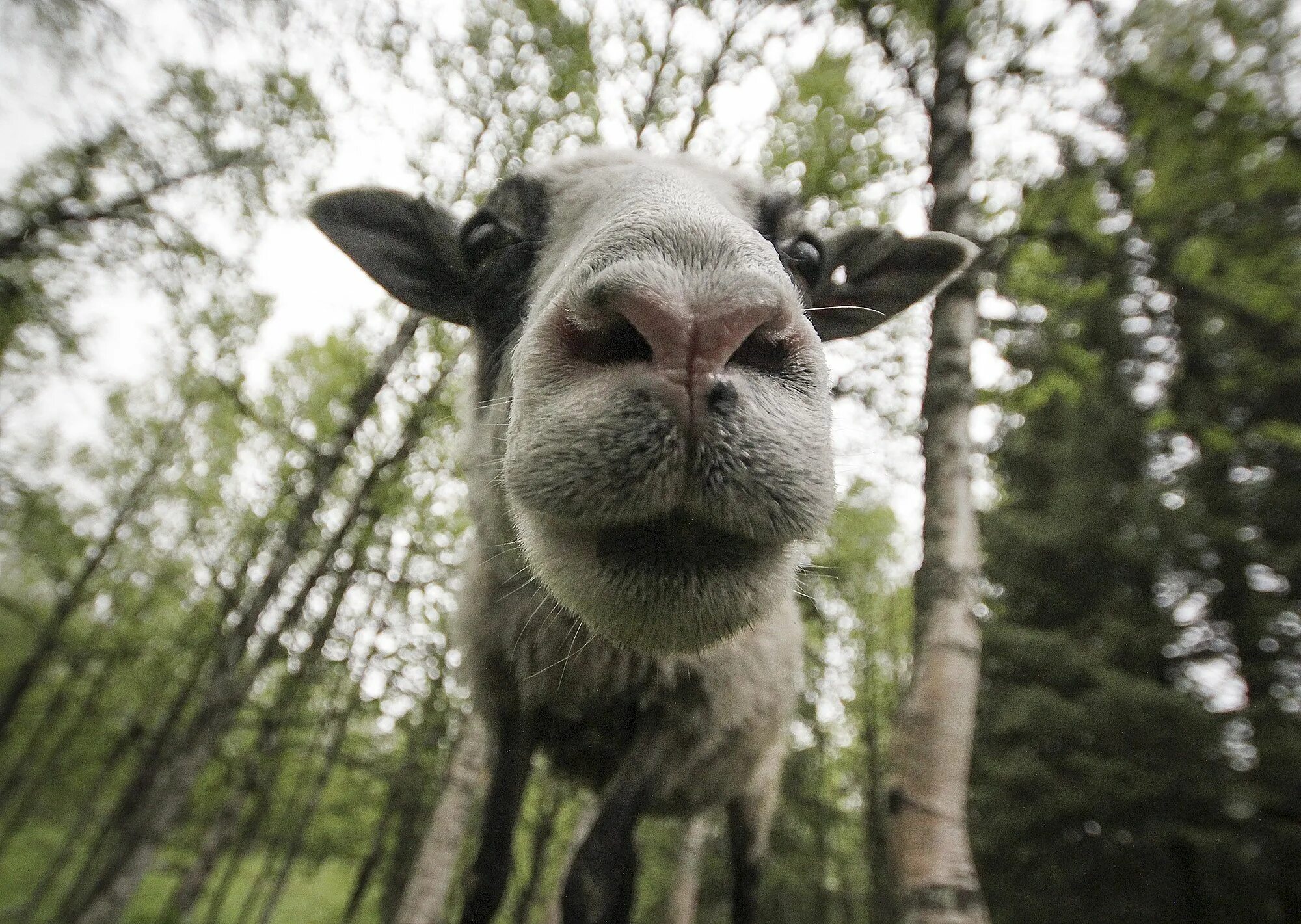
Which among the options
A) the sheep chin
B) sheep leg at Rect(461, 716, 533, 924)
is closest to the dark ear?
the sheep chin

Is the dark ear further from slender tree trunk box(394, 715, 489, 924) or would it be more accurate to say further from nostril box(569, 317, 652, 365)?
slender tree trunk box(394, 715, 489, 924)

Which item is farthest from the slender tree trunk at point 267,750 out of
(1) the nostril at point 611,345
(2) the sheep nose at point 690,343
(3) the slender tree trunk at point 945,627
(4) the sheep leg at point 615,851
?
(2) the sheep nose at point 690,343

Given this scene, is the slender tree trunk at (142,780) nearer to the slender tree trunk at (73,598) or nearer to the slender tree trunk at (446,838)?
the slender tree trunk at (73,598)

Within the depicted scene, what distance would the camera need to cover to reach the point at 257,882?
16.7m

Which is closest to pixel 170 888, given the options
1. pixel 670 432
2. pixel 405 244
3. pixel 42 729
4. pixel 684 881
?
pixel 42 729

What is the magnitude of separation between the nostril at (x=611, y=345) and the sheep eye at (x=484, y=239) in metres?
1.39

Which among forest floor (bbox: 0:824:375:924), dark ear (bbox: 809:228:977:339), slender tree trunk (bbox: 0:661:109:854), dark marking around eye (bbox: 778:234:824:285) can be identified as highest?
dark ear (bbox: 809:228:977:339)

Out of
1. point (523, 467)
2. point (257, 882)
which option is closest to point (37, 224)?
point (523, 467)

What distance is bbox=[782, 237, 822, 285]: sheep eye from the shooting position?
2.54m

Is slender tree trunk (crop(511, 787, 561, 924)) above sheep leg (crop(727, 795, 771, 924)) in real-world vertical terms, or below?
below

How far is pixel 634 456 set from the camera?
1.22 m

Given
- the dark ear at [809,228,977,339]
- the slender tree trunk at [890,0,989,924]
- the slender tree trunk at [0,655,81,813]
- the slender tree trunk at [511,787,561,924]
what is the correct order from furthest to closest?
the slender tree trunk at [0,655,81,813] → the slender tree trunk at [511,787,561,924] → the dark ear at [809,228,977,339] → the slender tree trunk at [890,0,989,924]

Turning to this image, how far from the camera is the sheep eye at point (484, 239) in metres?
2.60

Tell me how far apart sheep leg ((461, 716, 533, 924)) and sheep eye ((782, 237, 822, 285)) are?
2328 mm
